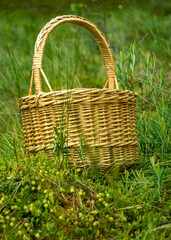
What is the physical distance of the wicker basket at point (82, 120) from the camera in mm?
1417

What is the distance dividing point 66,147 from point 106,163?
0.22 metres

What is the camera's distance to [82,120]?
143 centimetres

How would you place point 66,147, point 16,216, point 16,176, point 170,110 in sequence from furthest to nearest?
1. point 170,110
2. point 66,147
3. point 16,176
4. point 16,216

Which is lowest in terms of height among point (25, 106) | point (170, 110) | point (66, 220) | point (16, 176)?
point (66, 220)

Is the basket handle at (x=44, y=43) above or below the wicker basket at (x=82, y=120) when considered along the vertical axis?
above

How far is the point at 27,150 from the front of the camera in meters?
1.48

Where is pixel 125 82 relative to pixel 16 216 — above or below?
above

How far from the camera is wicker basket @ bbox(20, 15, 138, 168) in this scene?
4.65 feet

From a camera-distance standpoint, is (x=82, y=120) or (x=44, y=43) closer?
(x=82, y=120)

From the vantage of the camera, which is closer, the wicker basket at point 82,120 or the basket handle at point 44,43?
the wicker basket at point 82,120

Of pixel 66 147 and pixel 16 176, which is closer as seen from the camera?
pixel 16 176

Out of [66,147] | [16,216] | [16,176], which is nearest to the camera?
[16,216]

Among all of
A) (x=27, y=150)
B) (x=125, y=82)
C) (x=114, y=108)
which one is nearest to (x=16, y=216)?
(x=27, y=150)

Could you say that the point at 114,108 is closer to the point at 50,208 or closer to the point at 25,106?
the point at 25,106
